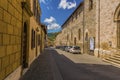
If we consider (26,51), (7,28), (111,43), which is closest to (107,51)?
(111,43)

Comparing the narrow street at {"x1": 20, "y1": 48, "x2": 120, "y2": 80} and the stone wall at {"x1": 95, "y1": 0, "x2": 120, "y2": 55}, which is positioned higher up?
the stone wall at {"x1": 95, "y1": 0, "x2": 120, "y2": 55}

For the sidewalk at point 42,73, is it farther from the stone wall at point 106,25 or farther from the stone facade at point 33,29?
the stone wall at point 106,25

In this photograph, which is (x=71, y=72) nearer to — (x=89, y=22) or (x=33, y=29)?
(x=33, y=29)

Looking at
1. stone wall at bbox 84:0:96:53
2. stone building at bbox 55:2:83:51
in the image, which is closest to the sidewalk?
stone wall at bbox 84:0:96:53

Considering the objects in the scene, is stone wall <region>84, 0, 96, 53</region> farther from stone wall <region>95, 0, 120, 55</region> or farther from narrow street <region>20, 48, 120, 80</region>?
narrow street <region>20, 48, 120, 80</region>

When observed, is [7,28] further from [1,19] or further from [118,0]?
[118,0]

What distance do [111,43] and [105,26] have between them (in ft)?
7.92

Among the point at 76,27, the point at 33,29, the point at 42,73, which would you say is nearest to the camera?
the point at 42,73

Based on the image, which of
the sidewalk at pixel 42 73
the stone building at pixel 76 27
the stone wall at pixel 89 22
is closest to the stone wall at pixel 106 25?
the stone wall at pixel 89 22

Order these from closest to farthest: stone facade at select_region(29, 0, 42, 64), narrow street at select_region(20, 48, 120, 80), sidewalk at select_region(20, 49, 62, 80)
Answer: sidewalk at select_region(20, 49, 62, 80) < narrow street at select_region(20, 48, 120, 80) < stone facade at select_region(29, 0, 42, 64)

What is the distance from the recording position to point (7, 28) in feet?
20.6

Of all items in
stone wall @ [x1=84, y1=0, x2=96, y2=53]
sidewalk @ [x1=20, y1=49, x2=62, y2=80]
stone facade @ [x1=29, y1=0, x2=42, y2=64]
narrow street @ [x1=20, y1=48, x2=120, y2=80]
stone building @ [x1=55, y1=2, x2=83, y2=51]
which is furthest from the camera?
stone building @ [x1=55, y1=2, x2=83, y2=51]

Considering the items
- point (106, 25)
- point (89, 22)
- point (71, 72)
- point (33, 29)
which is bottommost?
point (71, 72)

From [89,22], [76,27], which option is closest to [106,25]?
[89,22]
